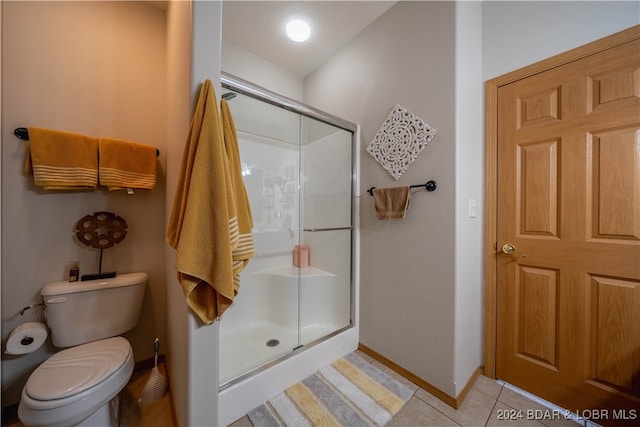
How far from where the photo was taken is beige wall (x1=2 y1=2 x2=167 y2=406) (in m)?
1.29

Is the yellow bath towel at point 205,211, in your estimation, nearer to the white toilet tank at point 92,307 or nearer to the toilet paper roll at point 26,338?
the white toilet tank at point 92,307

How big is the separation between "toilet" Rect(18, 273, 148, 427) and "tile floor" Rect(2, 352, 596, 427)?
0.14 metres

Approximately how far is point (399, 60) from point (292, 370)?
2234mm

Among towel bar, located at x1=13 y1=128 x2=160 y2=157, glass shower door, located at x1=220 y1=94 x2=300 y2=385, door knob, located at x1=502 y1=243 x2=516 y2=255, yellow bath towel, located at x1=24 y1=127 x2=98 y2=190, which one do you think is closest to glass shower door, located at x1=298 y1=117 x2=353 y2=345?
glass shower door, located at x1=220 y1=94 x2=300 y2=385

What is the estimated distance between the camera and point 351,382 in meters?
1.53

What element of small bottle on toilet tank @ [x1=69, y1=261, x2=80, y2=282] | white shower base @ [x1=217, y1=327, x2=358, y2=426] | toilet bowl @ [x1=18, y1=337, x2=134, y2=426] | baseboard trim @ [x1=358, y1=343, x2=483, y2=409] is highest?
small bottle on toilet tank @ [x1=69, y1=261, x2=80, y2=282]

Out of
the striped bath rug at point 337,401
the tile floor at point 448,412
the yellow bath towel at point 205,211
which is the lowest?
the tile floor at point 448,412

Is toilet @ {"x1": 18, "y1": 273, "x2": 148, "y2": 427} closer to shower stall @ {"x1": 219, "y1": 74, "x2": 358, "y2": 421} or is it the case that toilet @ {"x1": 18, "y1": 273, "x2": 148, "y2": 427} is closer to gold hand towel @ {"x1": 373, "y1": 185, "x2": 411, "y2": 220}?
shower stall @ {"x1": 219, "y1": 74, "x2": 358, "y2": 421}

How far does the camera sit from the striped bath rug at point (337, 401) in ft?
4.11

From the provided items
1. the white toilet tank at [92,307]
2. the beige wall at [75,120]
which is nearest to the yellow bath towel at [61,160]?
the beige wall at [75,120]

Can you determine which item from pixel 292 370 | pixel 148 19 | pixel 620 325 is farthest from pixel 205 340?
pixel 148 19

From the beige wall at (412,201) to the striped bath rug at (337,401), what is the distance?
0.69 ft

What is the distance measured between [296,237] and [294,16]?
1.86 meters

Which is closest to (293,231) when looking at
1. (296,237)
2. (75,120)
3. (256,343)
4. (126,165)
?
(296,237)
